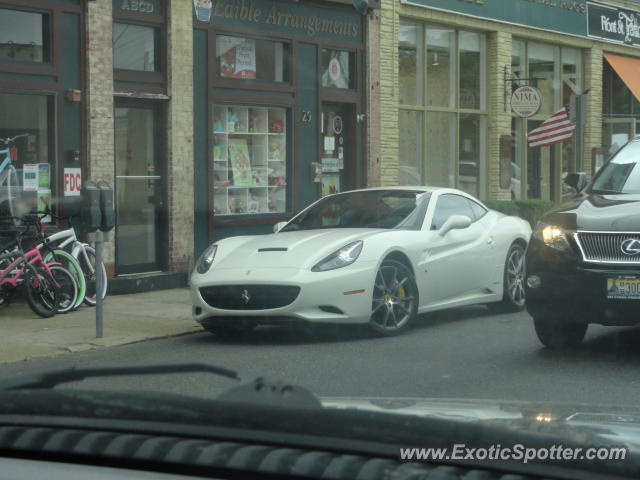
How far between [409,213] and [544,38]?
13947 mm

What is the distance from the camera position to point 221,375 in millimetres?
2016

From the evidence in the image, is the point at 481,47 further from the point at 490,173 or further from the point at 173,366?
the point at 173,366

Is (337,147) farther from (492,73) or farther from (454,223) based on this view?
(454,223)

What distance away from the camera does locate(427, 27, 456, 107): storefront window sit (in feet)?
66.2

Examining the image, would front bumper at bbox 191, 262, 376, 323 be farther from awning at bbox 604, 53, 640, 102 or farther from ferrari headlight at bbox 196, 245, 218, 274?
awning at bbox 604, 53, 640, 102

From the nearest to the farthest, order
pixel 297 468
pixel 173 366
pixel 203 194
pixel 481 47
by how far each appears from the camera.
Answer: pixel 297 468 → pixel 173 366 → pixel 203 194 → pixel 481 47

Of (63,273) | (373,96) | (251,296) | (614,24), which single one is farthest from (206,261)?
(614,24)

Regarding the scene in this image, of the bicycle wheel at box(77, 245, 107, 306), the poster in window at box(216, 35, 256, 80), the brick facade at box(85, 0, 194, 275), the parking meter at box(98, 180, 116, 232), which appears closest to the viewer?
the parking meter at box(98, 180, 116, 232)

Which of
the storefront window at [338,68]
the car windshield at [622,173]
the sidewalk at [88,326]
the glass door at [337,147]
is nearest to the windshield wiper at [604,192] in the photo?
the car windshield at [622,173]

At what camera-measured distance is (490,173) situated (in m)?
21.8

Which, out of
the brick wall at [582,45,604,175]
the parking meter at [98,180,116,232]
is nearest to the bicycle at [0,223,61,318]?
the parking meter at [98,180,116,232]

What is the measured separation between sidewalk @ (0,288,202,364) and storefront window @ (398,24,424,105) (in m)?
7.83

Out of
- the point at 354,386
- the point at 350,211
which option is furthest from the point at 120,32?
the point at 354,386

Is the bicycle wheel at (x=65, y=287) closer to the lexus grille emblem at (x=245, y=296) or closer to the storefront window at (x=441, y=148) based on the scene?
the lexus grille emblem at (x=245, y=296)
